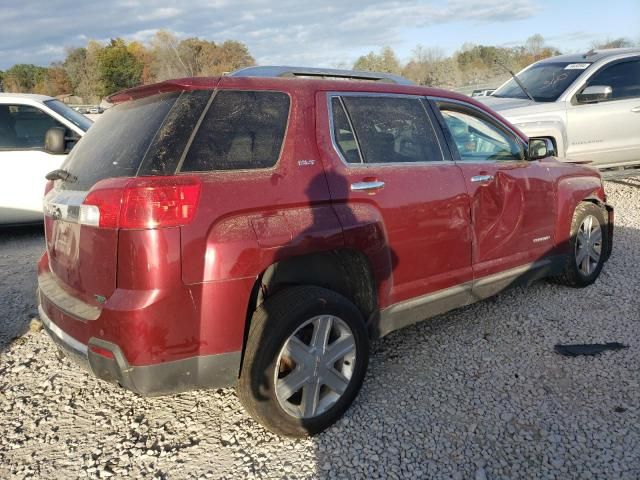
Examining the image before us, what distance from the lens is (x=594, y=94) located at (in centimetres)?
750

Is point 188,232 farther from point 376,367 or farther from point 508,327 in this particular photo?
point 508,327

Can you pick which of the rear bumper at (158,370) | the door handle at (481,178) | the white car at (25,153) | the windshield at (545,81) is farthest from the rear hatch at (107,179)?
the windshield at (545,81)

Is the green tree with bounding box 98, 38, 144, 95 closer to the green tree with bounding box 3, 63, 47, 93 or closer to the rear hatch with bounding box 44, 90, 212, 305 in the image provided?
the green tree with bounding box 3, 63, 47, 93

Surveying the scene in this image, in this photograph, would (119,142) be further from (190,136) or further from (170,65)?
(170,65)

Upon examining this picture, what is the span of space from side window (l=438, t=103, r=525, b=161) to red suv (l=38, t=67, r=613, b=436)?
137 millimetres

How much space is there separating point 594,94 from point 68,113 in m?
7.19

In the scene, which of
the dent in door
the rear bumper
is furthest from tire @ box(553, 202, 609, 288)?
the rear bumper

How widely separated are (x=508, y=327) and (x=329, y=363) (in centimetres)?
190

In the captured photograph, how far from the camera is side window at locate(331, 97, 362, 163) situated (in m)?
3.03

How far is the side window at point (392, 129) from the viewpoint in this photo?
320cm

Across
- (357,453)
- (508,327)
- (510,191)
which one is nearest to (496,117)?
(510,191)

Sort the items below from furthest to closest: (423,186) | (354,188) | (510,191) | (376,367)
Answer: (510,191) → (376,367) → (423,186) → (354,188)

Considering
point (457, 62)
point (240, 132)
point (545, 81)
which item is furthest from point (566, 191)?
point (457, 62)

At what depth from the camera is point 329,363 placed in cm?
285
